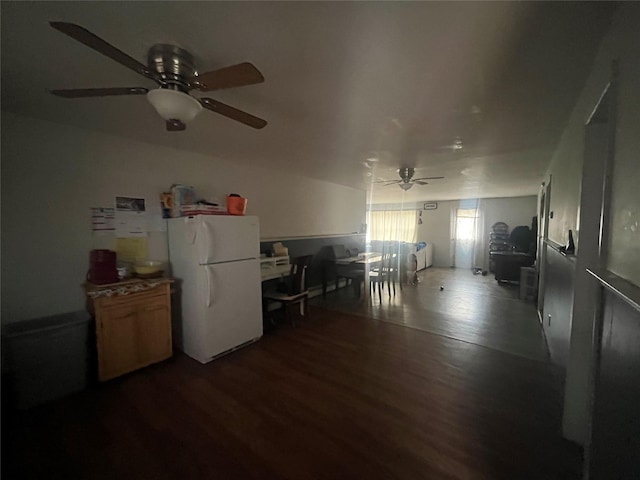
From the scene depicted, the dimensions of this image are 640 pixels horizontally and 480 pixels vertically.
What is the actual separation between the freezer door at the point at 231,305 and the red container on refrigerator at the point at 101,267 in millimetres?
819

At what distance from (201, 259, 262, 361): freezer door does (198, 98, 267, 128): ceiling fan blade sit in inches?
60.3

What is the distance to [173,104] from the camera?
Answer: 131 centimetres

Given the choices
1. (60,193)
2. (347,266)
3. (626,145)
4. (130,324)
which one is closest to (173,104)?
(60,193)

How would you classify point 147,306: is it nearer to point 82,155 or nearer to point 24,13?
point 82,155

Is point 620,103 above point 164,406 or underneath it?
above

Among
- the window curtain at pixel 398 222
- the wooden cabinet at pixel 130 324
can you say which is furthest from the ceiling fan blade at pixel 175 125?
the window curtain at pixel 398 222

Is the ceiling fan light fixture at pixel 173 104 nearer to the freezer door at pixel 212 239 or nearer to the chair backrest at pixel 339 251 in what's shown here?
the freezer door at pixel 212 239

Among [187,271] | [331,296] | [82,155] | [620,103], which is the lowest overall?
[331,296]

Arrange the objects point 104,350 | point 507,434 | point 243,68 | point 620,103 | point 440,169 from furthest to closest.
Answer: point 440,169 → point 104,350 → point 507,434 → point 243,68 → point 620,103

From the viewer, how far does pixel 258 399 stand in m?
2.01

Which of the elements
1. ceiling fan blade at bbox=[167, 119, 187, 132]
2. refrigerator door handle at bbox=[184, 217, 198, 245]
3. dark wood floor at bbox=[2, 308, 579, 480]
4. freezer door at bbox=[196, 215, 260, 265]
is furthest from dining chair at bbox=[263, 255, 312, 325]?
ceiling fan blade at bbox=[167, 119, 187, 132]

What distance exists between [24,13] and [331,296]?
15.7 feet

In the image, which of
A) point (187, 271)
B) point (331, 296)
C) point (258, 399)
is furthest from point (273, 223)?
point (258, 399)

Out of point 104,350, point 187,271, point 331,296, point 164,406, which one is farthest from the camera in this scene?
point 331,296
